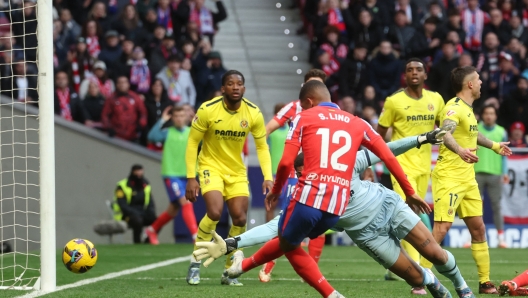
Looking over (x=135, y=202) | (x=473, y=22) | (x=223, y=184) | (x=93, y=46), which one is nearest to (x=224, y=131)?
(x=223, y=184)

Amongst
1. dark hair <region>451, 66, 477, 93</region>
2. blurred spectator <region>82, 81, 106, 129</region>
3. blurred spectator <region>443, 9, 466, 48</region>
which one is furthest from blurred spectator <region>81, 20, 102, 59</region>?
dark hair <region>451, 66, 477, 93</region>

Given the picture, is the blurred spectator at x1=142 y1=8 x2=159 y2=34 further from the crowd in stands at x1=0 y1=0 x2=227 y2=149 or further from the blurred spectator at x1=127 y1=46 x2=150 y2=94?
the blurred spectator at x1=127 y1=46 x2=150 y2=94

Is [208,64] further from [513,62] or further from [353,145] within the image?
[353,145]

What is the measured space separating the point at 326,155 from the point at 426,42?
13.3 meters

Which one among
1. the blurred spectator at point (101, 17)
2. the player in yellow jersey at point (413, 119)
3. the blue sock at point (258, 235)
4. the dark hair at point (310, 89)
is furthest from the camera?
the blurred spectator at point (101, 17)

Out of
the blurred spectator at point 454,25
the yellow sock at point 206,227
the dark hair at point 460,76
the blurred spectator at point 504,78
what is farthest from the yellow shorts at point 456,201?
the blurred spectator at point 454,25

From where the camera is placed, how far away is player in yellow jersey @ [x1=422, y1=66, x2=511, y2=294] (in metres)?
9.05

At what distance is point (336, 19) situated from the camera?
20.7 metres

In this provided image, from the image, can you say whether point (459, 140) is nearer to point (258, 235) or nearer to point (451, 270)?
point (451, 270)

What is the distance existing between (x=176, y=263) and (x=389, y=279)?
11.1ft

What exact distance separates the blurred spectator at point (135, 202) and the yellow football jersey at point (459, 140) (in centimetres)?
857

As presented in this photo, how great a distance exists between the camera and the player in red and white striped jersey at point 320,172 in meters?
6.81

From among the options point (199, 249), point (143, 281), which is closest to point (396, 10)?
point (143, 281)

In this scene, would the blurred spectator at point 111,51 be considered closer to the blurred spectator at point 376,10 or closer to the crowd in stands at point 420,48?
the crowd in stands at point 420,48
